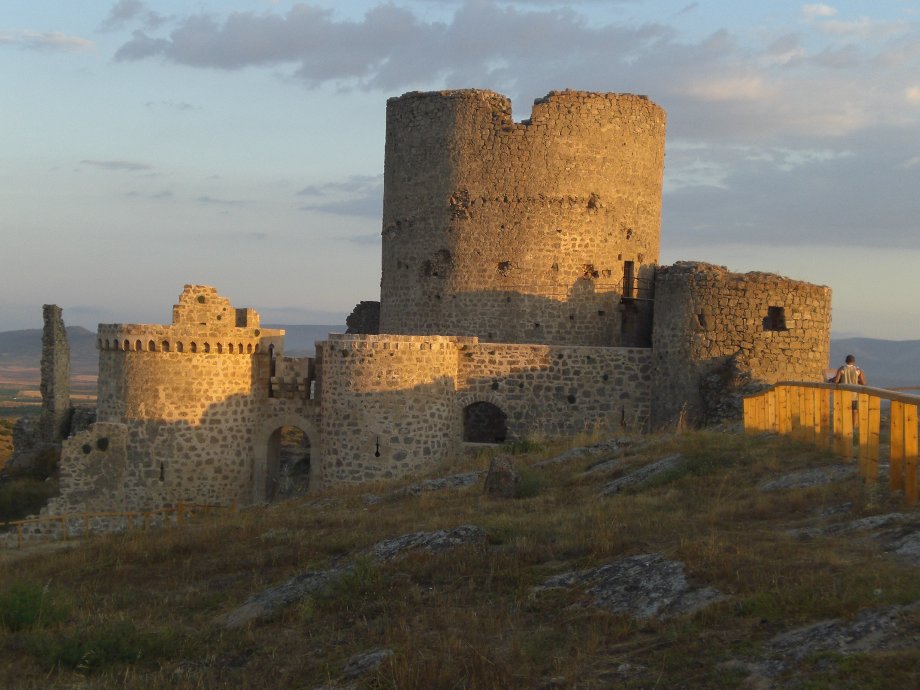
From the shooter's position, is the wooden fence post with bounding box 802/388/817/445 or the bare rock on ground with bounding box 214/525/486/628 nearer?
the bare rock on ground with bounding box 214/525/486/628

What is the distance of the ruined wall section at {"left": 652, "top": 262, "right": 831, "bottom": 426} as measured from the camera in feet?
69.3

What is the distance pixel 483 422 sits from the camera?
2486 cm

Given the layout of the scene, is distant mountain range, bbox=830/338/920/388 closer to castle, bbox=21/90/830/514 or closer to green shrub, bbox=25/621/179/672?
castle, bbox=21/90/830/514

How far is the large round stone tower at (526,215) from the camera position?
24.6 m

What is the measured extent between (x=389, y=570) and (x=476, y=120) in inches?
668

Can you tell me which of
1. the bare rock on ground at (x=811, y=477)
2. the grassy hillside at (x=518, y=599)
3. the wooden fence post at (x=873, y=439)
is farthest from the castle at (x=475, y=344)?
the wooden fence post at (x=873, y=439)

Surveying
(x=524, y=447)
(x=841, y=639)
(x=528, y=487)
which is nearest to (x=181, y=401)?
(x=524, y=447)

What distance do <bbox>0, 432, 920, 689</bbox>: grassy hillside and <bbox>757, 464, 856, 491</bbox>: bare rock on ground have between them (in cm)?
9

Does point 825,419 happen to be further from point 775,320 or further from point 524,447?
point 775,320

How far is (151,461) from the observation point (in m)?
21.2

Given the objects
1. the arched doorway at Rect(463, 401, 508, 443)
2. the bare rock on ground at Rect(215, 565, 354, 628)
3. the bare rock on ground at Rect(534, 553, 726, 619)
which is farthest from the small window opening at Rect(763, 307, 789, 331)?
the bare rock on ground at Rect(215, 565, 354, 628)

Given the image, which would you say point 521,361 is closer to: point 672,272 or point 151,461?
point 672,272

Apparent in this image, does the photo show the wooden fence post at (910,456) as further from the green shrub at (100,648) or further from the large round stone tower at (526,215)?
the large round stone tower at (526,215)

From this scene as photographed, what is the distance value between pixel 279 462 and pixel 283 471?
0.24m
